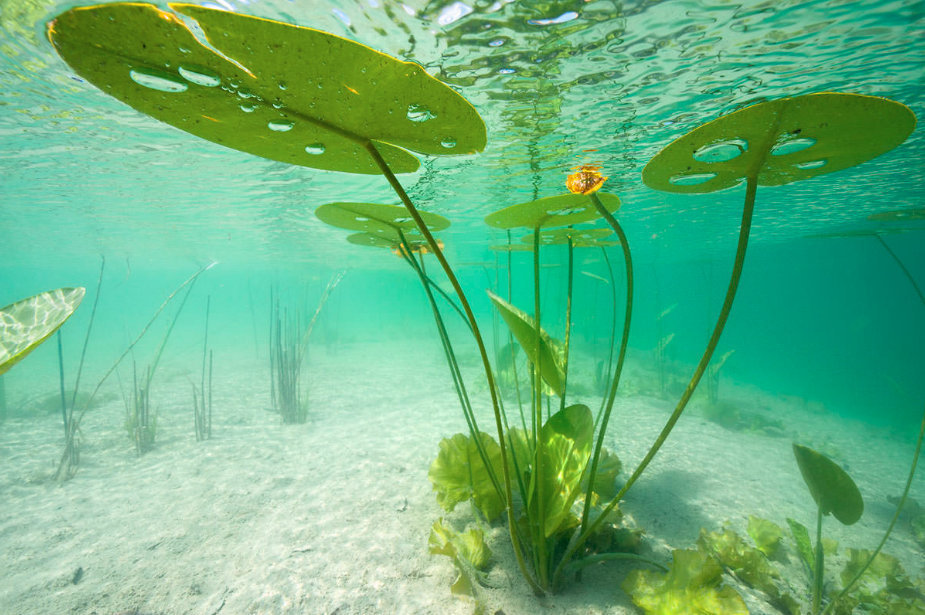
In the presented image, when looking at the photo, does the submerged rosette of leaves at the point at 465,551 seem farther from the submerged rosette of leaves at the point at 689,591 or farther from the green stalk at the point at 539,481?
the submerged rosette of leaves at the point at 689,591

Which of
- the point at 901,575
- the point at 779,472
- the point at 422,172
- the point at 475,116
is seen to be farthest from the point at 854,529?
the point at 422,172

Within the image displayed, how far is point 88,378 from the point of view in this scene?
18.5 m

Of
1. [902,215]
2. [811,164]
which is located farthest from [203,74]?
[902,215]

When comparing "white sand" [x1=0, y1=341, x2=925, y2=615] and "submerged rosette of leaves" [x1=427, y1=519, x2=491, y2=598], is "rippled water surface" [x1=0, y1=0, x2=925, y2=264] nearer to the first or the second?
"submerged rosette of leaves" [x1=427, y1=519, x2=491, y2=598]

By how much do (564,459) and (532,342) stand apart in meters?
→ 1.05

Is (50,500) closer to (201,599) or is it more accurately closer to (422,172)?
(201,599)

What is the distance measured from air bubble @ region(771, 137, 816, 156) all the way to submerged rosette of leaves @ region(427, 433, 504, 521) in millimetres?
3191

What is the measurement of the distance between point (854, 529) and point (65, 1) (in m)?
14.3

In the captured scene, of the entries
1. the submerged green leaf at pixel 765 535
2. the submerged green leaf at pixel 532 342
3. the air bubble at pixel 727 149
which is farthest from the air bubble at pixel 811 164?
the submerged green leaf at pixel 765 535

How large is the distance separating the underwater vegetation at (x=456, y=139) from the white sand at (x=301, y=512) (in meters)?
0.60

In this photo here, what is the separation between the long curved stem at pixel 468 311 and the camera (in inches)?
65.4

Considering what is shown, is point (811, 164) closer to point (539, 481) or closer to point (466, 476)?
point (539, 481)

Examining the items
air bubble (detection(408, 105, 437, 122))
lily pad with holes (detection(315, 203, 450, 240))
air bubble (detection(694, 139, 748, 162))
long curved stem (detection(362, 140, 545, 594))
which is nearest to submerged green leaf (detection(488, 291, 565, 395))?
long curved stem (detection(362, 140, 545, 594))

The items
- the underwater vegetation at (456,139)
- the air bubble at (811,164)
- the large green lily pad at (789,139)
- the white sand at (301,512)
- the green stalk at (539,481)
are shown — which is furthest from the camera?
the white sand at (301,512)
